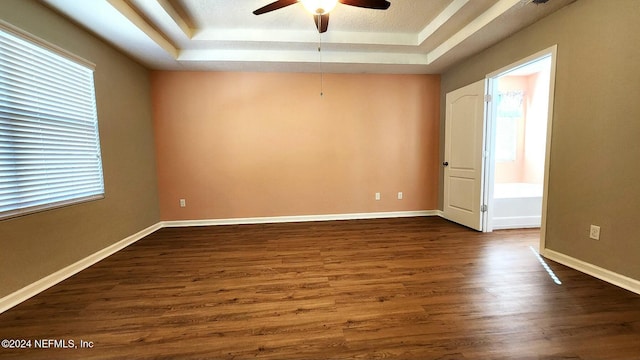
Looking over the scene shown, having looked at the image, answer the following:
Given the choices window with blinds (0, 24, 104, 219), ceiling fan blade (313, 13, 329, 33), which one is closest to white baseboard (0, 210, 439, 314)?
window with blinds (0, 24, 104, 219)

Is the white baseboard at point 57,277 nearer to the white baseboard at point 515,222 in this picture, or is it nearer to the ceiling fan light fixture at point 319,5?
the ceiling fan light fixture at point 319,5

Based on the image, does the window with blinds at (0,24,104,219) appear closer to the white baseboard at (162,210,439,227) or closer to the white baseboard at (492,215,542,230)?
the white baseboard at (162,210,439,227)

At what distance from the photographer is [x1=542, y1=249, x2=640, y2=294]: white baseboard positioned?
1880 millimetres

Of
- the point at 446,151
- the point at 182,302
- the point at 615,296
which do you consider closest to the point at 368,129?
the point at 446,151

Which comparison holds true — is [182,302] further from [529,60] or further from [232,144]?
[529,60]

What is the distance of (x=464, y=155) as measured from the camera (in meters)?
3.64

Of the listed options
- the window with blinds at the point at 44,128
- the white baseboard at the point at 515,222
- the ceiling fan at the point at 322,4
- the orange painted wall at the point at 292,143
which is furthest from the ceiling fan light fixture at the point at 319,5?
the white baseboard at the point at 515,222

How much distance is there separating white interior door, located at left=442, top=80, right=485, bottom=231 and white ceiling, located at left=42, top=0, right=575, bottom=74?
1.99 feet

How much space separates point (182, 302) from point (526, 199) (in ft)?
14.3

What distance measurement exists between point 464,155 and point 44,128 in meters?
4.80

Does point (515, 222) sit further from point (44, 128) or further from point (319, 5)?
point (44, 128)

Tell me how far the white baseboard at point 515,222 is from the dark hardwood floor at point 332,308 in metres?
0.65

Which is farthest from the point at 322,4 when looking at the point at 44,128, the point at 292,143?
the point at 44,128

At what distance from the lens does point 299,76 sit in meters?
3.92
